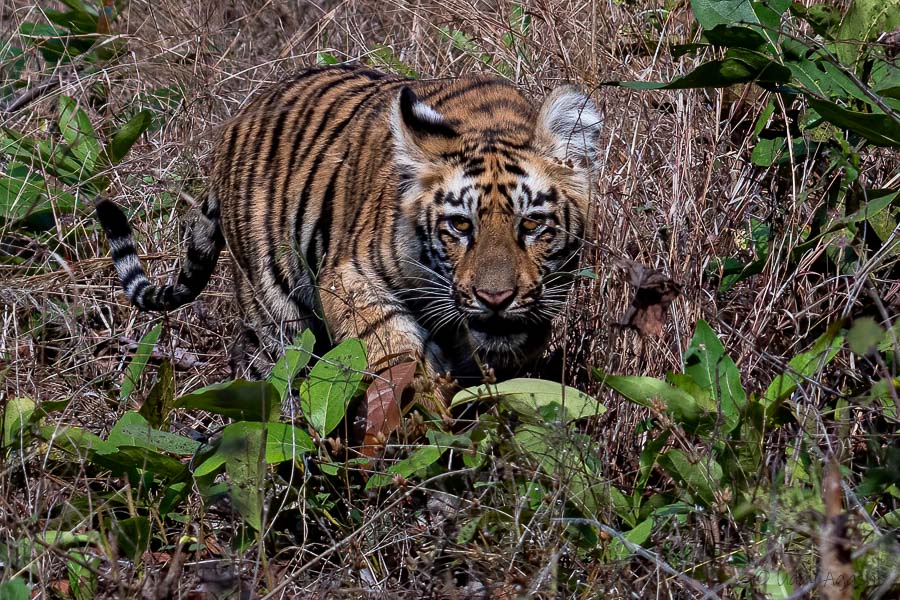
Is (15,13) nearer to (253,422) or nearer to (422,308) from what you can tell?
(422,308)

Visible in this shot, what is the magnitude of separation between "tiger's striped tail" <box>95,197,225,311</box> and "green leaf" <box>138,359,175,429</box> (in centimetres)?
86

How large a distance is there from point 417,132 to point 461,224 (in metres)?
0.37

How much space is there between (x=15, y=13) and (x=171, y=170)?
4.65 feet

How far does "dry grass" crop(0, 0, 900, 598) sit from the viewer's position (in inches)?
104

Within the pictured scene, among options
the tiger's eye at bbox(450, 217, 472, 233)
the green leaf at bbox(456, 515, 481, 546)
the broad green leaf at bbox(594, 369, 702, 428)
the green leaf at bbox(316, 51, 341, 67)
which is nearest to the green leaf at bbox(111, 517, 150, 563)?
the green leaf at bbox(456, 515, 481, 546)

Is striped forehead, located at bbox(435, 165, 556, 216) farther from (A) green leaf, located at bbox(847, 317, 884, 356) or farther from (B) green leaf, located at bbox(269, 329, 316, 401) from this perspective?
(A) green leaf, located at bbox(847, 317, 884, 356)

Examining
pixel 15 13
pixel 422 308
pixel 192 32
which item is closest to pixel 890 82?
pixel 422 308

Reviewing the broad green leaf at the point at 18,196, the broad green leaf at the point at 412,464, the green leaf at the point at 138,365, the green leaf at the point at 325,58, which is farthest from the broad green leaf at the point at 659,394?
the green leaf at the point at 325,58

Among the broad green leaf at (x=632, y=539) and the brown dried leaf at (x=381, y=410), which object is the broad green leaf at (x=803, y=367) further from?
the brown dried leaf at (x=381, y=410)

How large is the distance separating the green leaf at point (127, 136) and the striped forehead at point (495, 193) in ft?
5.28

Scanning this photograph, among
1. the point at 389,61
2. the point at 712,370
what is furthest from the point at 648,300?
the point at 389,61

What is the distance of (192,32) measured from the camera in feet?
18.4

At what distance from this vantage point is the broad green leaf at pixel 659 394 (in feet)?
9.02

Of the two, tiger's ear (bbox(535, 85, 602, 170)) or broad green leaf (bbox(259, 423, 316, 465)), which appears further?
tiger's ear (bbox(535, 85, 602, 170))
